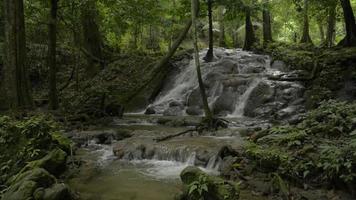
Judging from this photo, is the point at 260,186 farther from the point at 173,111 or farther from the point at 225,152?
the point at 173,111

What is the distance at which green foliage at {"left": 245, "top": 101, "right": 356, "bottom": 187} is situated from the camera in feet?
16.4

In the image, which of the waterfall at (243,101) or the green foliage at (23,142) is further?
the waterfall at (243,101)

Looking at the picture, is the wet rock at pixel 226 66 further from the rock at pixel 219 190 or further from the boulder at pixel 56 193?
the boulder at pixel 56 193

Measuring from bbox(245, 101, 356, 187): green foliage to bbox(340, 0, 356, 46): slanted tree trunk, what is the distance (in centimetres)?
803

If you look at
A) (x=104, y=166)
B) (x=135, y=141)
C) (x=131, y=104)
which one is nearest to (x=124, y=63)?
(x=131, y=104)

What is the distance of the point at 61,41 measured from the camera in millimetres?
21469

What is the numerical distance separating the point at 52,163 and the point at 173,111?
29.0ft

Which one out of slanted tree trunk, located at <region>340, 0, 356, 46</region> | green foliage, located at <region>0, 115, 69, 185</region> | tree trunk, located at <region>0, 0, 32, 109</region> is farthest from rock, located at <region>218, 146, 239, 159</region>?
slanted tree trunk, located at <region>340, 0, 356, 46</region>

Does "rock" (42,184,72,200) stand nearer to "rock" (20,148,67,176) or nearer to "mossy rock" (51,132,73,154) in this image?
"rock" (20,148,67,176)

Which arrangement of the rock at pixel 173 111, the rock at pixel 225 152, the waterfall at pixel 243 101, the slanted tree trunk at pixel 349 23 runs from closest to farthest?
the rock at pixel 225 152, the slanted tree trunk at pixel 349 23, the waterfall at pixel 243 101, the rock at pixel 173 111

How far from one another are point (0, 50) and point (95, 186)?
11.4 meters

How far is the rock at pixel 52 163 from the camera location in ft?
20.1

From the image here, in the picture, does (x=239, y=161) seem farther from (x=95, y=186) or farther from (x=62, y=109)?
(x=62, y=109)

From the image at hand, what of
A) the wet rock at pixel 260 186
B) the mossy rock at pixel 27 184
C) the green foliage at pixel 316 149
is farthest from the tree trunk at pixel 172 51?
the mossy rock at pixel 27 184
